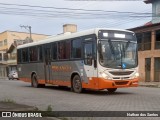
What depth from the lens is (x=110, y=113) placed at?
10.7 m

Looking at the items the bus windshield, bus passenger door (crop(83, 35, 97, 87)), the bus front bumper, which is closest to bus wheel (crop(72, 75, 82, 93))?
bus passenger door (crop(83, 35, 97, 87))

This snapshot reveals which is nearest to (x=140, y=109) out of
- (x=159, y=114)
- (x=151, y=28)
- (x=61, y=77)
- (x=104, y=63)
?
(x=159, y=114)

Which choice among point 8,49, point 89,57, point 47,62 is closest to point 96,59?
point 89,57

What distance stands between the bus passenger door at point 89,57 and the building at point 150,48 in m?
18.7

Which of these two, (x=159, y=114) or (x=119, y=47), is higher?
(x=119, y=47)

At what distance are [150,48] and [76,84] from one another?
784 inches

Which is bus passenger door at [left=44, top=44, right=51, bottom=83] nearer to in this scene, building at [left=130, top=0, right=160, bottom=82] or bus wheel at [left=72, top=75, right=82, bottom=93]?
bus wheel at [left=72, top=75, right=82, bottom=93]

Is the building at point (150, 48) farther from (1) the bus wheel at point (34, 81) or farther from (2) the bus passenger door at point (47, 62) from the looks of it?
(2) the bus passenger door at point (47, 62)

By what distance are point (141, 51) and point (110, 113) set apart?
27.7 metres

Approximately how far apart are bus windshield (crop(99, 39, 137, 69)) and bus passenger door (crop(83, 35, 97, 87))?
17.0 inches

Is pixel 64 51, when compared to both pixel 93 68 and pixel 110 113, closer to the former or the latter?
pixel 93 68

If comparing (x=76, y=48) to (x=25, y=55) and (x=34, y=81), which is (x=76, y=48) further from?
(x=25, y=55)

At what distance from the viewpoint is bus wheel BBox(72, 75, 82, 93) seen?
17891 millimetres

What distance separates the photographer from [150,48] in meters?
36.4
